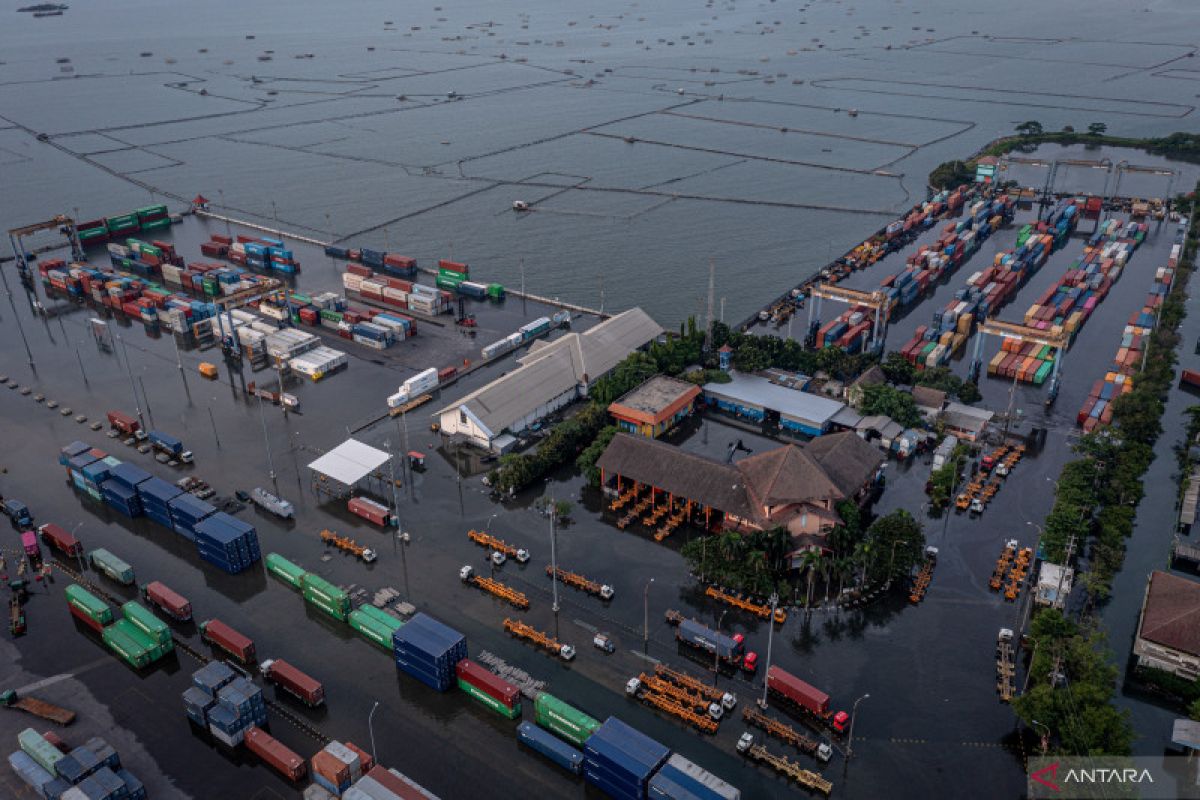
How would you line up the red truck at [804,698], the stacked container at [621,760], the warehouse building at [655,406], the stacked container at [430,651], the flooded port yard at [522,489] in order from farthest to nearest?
the warehouse building at [655,406] < the stacked container at [430,651] < the flooded port yard at [522,489] < the red truck at [804,698] < the stacked container at [621,760]

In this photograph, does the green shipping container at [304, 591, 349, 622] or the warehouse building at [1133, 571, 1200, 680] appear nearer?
the warehouse building at [1133, 571, 1200, 680]

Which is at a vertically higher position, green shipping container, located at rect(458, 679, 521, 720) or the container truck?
the container truck

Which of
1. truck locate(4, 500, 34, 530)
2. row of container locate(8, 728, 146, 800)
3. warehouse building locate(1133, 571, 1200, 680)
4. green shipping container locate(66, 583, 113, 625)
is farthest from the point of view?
truck locate(4, 500, 34, 530)

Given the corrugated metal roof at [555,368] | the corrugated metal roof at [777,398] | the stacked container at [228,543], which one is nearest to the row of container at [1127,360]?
the corrugated metal roof at [777,398]

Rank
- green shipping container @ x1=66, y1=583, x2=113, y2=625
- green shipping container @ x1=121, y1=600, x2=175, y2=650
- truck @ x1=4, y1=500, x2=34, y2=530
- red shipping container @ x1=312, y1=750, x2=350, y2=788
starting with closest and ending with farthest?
1. red shipping container @ x1=312, y1=750, x2=350, y2=788
2. green shipping container @ x1=121, y1=600, x2=175, y2=650
3. green shipping container @ x1=66, y1=583, x2=113, y2=625
4. truck @ x1=4, y1=500, x2=34, y2=530

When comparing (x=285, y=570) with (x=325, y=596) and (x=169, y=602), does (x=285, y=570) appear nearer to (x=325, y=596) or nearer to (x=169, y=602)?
(x=325, y=596)

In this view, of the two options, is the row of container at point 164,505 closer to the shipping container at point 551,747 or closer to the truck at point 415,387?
the truck at point 415,387

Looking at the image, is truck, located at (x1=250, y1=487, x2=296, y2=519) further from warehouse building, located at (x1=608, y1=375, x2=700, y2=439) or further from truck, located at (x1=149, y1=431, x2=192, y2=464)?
warehouse building, located at (x1=608, y1=375, x2=700, y2=439)

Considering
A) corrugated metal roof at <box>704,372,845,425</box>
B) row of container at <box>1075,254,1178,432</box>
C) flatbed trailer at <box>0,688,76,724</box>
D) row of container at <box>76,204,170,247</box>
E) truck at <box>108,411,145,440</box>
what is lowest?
flatbed trailer at <box>0,688,76,724</box>

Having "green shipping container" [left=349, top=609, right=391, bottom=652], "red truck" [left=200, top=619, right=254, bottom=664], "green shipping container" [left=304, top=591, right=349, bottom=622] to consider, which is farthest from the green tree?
"red truck" [left=200, top=619, right=254, bottom=664]
